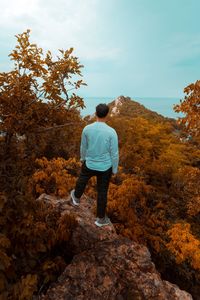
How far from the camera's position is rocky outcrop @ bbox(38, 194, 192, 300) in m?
4.82

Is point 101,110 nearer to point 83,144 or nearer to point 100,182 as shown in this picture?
point 83,144

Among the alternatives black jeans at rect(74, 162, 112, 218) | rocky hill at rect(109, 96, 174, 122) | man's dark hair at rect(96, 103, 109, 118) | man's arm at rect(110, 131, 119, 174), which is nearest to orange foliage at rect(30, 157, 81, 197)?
black jeans at rect(74, 162, 112, 218)

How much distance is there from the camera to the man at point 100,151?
18.6ft

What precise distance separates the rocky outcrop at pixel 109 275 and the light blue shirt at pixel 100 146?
63.8 inches

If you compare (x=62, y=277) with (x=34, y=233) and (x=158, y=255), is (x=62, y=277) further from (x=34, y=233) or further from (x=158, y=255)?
(x=158, y=255)

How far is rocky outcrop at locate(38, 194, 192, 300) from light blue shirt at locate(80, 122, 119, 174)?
1620 millimetres

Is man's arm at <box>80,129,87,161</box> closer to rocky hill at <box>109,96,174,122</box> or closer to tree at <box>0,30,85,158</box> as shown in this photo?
tree at <box>0,30,85,158</box>

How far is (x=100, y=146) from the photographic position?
570 centimetres

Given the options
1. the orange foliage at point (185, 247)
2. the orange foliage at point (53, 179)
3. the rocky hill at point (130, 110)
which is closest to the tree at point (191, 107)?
the orange foliage at point (185, 247)

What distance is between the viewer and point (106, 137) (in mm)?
5641

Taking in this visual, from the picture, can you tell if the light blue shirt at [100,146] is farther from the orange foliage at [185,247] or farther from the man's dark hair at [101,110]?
the orange foliage at [185,247]

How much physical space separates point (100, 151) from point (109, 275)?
90.9 inches

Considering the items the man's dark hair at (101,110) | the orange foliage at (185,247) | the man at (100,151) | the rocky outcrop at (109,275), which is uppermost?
the man's dark hair at (101,110)

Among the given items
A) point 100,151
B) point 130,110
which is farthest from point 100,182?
point 130,110
